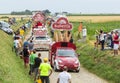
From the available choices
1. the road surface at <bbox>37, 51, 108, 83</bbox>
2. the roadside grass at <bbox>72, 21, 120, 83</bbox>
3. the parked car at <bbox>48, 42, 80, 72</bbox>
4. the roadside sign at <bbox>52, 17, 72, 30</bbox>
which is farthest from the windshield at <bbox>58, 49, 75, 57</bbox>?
the roadside sign at <bbox>52, 17, 72, 30</bbox>

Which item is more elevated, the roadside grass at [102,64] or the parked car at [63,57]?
the parked car at [63,57]

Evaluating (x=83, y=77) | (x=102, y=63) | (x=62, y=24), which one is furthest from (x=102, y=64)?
(x=62, y=24)

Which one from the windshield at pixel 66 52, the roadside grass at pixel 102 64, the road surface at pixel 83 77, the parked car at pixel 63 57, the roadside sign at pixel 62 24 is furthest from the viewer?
the roadside sign at pixel 62 24

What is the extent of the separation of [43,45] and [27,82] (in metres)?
22.8

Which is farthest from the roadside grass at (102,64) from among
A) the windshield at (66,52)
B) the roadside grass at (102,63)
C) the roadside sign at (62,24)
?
the roadside sign at (62,24)

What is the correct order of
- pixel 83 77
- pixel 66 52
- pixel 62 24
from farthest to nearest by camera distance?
pixel 62 24 < pixel 66 52 < pixel 83 77

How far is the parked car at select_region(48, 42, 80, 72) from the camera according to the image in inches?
1159

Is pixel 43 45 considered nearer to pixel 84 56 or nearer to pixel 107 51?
pixel 84 56

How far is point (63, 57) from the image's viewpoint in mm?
30234

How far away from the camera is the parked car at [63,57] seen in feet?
96.6

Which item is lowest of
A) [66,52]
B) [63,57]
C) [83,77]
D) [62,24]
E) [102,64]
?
[83,77]

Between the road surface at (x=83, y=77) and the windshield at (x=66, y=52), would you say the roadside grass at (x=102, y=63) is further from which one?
the windshield at (x=66, y=52)

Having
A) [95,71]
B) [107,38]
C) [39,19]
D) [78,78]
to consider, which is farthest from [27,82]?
[39,19]

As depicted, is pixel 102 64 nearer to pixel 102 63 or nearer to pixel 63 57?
pixel 102 63
